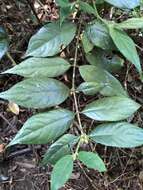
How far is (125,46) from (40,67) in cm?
26

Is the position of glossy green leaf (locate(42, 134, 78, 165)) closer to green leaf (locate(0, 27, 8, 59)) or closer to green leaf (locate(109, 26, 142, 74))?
green leaf (locate(109, 26, 142, 74))

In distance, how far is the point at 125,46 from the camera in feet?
3.77

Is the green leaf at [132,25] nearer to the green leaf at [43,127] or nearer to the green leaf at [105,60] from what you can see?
the green leaf at [105,60]

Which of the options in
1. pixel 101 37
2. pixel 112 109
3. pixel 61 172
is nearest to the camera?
pixel 61 172

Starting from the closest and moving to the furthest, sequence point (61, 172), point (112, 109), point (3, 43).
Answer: point (61, 172)
point (112, 109)
point (3, 43)

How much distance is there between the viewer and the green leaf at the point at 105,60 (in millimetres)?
1321

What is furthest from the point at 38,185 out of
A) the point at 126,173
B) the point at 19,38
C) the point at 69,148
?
the point at 19,38

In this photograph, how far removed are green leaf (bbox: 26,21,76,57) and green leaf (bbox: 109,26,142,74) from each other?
0.17 metres

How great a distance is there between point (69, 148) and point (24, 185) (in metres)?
0.48

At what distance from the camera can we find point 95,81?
1.22 m

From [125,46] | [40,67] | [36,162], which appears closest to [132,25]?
[125,46]

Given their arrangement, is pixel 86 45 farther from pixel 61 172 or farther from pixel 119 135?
pixel 61 172

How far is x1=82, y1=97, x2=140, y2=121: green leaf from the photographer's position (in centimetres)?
113

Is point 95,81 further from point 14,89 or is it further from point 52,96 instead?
point 14,89
